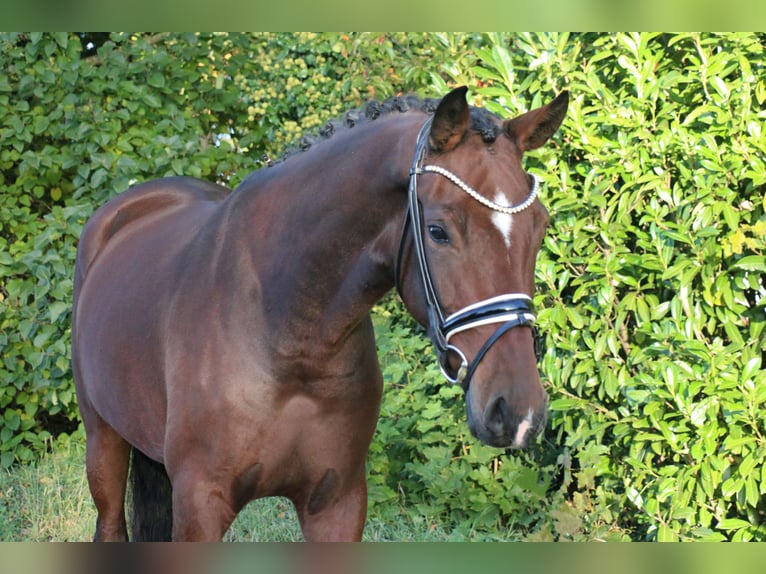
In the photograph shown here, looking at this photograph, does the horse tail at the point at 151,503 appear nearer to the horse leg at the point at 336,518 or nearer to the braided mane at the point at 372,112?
the horse leg at the point at 336,518

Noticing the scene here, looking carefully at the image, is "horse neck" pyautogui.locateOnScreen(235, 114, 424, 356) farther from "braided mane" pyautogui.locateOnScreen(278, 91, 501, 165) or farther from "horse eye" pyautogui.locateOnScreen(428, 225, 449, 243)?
"horse eye" pyautogui.locateOnScreen(428, 225, 449, 243)

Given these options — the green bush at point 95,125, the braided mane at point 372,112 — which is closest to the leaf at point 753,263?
the braided mane at point 372,112

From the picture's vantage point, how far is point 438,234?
2297 millimetres

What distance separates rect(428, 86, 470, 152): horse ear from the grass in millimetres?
2641

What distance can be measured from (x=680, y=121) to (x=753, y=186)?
1.89ft

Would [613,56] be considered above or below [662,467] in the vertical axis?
above

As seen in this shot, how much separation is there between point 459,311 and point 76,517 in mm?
3618

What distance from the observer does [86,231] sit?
14.3 feet

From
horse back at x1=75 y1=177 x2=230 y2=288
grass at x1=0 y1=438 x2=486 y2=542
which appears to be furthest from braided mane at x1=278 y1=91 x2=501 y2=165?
grass at x1=0 y1=438 x2=486 y2=542

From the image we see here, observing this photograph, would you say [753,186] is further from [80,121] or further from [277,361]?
[80,121]

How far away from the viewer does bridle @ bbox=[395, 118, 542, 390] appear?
2189mm

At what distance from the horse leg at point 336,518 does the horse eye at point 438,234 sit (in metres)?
0.99

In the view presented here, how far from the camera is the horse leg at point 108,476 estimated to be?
4.07 m
